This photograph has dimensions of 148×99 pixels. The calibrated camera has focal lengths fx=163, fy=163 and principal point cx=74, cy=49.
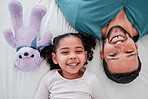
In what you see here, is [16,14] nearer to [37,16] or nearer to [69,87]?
[37,16]

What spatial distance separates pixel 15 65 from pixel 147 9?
920 millimetres

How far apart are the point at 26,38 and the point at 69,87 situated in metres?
0.42

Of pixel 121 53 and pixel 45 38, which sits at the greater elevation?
pixel 45 38

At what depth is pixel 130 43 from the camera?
0.98m

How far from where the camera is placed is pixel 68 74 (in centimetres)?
107

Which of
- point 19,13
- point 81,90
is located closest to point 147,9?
point 81,90

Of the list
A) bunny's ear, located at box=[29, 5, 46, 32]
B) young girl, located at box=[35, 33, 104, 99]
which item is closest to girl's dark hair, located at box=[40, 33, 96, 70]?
young girl, located at box=[35, 33, 104, 99]

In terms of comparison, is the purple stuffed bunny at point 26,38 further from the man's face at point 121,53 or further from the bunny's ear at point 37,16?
the man's face at point 121,53

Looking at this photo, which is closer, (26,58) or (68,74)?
(26,58)

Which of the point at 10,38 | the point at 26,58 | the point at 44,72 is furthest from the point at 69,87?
the point at 10,38

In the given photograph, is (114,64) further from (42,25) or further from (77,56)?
(42,25)

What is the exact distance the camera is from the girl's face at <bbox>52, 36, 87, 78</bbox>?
971mm

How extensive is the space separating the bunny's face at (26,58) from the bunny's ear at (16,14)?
0.59 ft

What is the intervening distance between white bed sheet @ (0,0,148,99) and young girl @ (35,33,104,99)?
0.07 m
